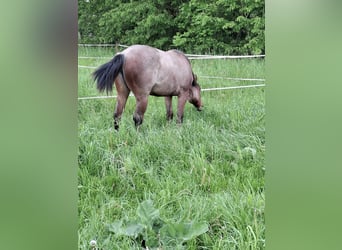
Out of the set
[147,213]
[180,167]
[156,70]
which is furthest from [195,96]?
[147,213]

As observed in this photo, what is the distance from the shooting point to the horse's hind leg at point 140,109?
2.74m

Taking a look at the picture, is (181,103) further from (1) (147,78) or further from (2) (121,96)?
(2) (121,96)

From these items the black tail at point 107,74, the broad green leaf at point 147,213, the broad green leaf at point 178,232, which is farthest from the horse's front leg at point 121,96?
the broad green leaf at point 178,232

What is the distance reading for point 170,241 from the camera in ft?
4.36

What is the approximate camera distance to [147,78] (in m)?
2.84

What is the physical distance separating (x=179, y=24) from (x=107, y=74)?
2.37 feet

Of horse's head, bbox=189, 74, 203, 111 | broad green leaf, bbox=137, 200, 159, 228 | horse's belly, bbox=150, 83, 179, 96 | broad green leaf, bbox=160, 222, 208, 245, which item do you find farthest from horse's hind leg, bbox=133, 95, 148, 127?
broad green leaf, bbox=160, 222, 208, 245

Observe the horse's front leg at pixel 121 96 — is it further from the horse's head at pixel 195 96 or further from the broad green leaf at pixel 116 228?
the broad green leaf at pixel 116 228

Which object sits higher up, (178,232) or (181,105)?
(181,105)

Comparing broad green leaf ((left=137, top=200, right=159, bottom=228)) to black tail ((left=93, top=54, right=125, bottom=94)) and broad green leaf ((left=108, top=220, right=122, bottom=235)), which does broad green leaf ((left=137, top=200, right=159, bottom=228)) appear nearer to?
broad green leaf ((left=108, top=220, right=122, bottom=235))

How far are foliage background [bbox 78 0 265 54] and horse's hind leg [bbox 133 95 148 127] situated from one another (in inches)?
18.0

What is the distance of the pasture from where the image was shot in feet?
4.67
